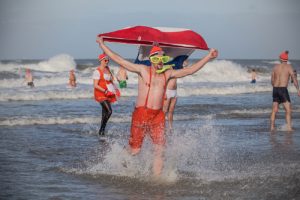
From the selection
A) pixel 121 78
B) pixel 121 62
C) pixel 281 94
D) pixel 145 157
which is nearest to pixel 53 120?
pixel 121 78

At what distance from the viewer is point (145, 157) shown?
9016 millimetres

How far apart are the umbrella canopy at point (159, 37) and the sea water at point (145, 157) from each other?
5.68 ft

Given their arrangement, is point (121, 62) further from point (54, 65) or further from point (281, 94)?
point (54, 65)

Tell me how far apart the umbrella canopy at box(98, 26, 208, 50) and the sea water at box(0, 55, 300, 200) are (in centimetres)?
173

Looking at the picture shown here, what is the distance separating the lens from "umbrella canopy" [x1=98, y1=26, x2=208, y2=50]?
8.76 m

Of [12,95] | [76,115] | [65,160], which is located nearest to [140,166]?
[65,160]

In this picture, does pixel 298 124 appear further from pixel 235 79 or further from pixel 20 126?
pixel 235 79

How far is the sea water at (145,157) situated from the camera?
744cm

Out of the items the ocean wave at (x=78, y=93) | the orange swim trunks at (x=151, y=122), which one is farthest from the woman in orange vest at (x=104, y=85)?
the ocean wave at (x=78, y=93)

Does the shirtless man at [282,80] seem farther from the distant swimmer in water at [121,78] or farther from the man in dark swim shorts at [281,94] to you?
the distant swimmer in water at [121,78]

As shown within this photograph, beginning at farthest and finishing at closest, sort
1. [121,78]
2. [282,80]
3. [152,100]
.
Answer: [121,78]
[282,80]
[152,100]

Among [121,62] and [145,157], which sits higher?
[121,62]

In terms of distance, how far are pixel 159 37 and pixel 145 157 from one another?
1892 mm

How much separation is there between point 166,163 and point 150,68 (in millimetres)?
1746
